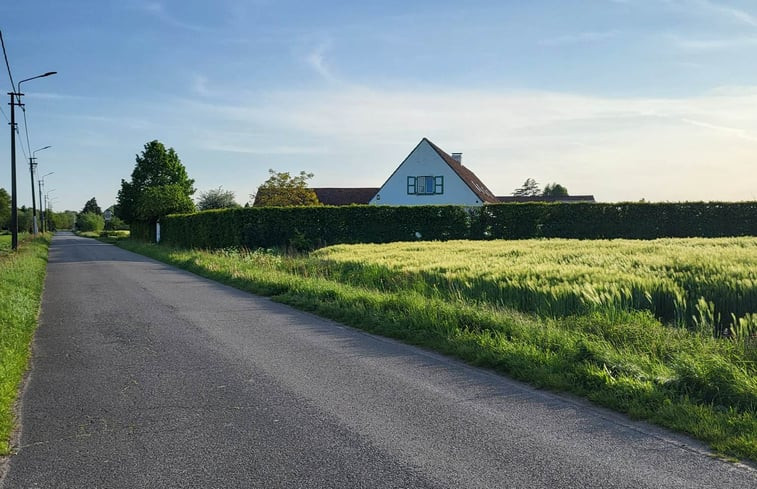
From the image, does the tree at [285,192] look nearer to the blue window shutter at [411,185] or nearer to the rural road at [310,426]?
the blue window shutter at [411,185]

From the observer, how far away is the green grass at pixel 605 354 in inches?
199

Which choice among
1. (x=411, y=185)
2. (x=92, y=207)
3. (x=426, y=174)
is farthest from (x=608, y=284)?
(x=92, y=207)

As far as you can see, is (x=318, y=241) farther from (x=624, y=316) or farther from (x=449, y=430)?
(x=449, y=430)

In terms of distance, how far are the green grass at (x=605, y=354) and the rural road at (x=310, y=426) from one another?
27 centimetres

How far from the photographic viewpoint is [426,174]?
51969mm

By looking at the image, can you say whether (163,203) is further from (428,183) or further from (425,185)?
(428,183)

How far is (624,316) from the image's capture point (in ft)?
27.2

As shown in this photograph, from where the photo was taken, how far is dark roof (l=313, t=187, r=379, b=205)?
61.7 meters

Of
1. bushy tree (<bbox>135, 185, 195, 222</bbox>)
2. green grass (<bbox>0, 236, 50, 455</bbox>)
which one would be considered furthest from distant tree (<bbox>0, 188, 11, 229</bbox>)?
green grass (<bbox>0, 236, 50, 455</bbox>)

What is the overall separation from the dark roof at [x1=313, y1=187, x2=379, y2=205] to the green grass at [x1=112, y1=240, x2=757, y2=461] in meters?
50.2

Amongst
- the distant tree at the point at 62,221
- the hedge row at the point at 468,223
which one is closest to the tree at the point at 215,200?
the hedge row at the point at 468,223

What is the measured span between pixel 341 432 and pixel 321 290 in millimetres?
8107

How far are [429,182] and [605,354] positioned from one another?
1809 inches

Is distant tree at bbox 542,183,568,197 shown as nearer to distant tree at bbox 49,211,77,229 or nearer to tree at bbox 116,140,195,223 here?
tree at bbox 116,140,195,223
